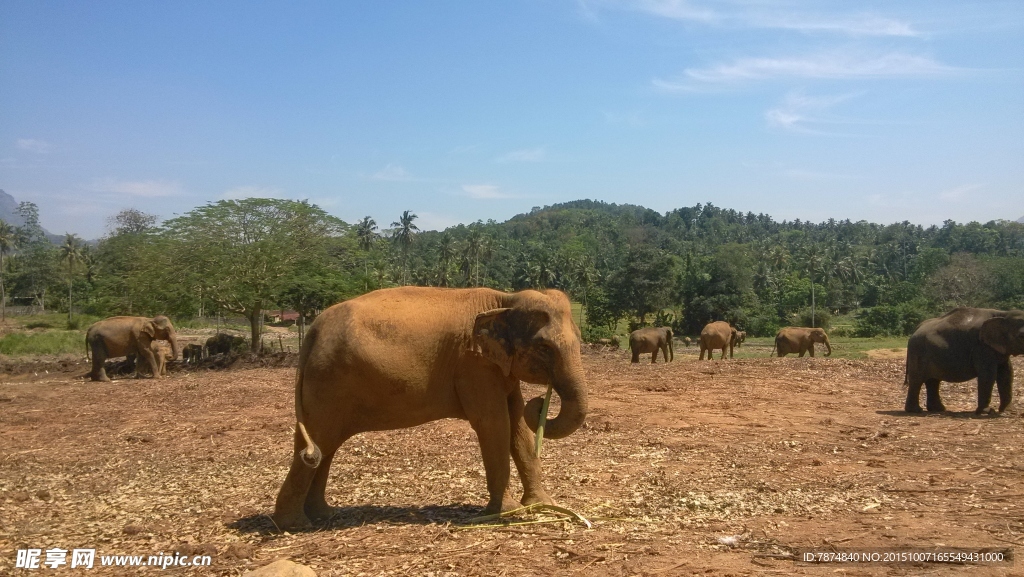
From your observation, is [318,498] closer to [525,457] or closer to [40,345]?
[525,457]

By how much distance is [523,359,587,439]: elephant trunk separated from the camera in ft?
21.2

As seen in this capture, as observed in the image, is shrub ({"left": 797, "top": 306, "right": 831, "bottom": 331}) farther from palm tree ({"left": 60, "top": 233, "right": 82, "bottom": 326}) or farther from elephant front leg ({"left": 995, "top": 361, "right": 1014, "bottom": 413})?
palm tree ({"left": 60, "top": 233, "right": 82, "bottom": 326})

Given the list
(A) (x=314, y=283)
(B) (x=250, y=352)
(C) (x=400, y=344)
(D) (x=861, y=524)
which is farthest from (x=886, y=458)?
(B) (x=250, y=352)

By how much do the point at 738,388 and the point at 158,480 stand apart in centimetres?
1270

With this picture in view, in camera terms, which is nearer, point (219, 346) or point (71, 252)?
point (219, 346)

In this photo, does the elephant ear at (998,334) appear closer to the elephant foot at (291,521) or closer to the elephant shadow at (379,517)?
the elephant shadow at (379,517)

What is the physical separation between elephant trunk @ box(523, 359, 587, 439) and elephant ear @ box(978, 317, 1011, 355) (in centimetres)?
974

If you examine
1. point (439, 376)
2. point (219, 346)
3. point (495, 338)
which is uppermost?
point (495, 338)

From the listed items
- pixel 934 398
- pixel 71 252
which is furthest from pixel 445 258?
pixel 934 398

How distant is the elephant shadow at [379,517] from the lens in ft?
22.9

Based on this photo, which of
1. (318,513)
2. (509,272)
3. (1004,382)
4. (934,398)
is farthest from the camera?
(509,272)

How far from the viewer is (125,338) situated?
78.5 feet

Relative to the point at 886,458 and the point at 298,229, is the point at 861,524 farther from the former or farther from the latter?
the point at 298,229

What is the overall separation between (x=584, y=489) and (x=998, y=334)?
8.95m
